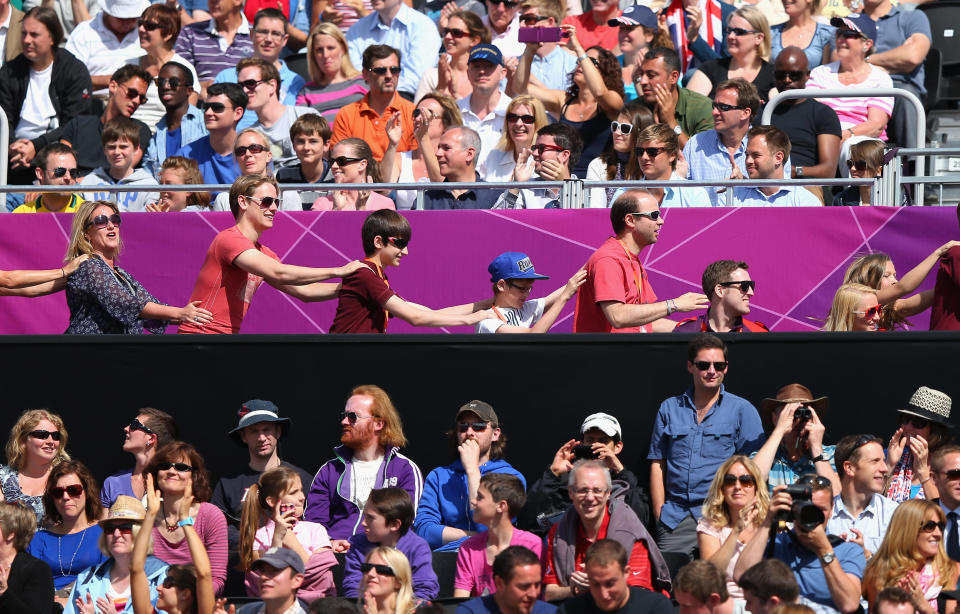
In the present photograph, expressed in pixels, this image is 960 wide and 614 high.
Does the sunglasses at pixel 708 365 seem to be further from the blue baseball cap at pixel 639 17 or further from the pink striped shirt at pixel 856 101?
the blue baseball cap at pixel 639 17

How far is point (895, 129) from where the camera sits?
1319 cm

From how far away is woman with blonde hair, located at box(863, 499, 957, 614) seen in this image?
26.9 feet

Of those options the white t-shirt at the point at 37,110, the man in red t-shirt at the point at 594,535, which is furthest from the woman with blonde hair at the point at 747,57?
the man in red t-shirt at the point at 594,535

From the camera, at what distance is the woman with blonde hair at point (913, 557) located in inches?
323

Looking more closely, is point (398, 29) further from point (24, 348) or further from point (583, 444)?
point (583, 444)

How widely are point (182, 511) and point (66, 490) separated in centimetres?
69

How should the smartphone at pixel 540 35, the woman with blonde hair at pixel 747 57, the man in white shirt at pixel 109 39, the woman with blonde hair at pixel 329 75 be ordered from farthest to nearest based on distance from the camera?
the man in white shirt at pixel 109 39, the woman with blonde hair at pixel 329 75, the woman with blonde hair at pixel 747 57, the smartphone at pixel 540 35

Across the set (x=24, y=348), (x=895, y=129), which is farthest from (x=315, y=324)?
(x=895, y=129)

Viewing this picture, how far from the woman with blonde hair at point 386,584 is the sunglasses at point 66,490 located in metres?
2.00

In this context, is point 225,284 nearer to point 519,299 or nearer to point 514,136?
point 519,299

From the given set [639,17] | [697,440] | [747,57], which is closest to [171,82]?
[639,17]

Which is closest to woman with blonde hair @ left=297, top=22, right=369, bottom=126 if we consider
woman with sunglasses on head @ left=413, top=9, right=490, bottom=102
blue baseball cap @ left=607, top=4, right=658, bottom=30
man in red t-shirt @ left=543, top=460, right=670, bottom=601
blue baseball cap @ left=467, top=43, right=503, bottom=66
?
woman with sunglasses on head @ left=413, top=9, right=490, bottom=102

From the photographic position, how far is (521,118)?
12312 millimetres

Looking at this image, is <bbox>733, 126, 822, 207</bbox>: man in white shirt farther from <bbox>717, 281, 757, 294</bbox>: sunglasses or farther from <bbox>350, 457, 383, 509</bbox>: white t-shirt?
<bbox>350, 457, 383, 509</bbox>: white t-shirt
